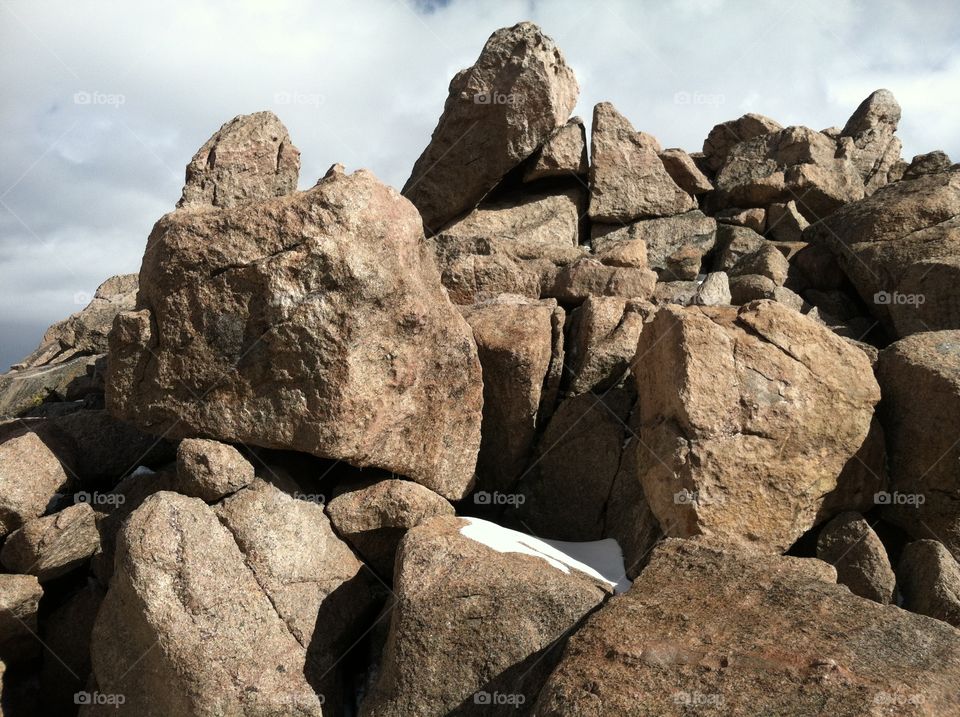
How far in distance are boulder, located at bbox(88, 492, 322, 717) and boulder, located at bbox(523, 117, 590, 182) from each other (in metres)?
12.5

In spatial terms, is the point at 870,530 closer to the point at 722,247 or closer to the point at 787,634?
the point at 787,634

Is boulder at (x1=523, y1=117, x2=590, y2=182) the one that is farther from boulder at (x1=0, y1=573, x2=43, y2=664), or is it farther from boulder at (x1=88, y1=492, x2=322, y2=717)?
boulder at (x1=0, y1=573, x2=43, y2=664)

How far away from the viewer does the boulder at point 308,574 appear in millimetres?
9406

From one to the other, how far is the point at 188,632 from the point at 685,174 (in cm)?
1720

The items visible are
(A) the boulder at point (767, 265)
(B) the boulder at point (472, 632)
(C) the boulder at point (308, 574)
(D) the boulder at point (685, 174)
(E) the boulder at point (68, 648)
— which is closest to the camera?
(B) the boulder at point (472, 632)

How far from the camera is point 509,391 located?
12391mm

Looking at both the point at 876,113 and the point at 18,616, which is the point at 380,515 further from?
the point at 876,113

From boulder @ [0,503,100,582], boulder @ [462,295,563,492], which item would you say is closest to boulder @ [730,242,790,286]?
boulder @ [462,295,563,492]

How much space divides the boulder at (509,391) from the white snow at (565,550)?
179cm

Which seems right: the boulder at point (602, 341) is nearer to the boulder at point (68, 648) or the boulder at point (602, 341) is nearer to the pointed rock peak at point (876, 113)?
the boulder at point (68, 648)

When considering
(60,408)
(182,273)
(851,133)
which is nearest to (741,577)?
(182,273)

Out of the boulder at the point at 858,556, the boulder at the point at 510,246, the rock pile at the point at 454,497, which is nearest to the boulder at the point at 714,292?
the rock pile at the point at 454,497

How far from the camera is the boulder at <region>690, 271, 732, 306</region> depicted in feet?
49.2

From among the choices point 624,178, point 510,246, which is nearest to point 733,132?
point 624,178
